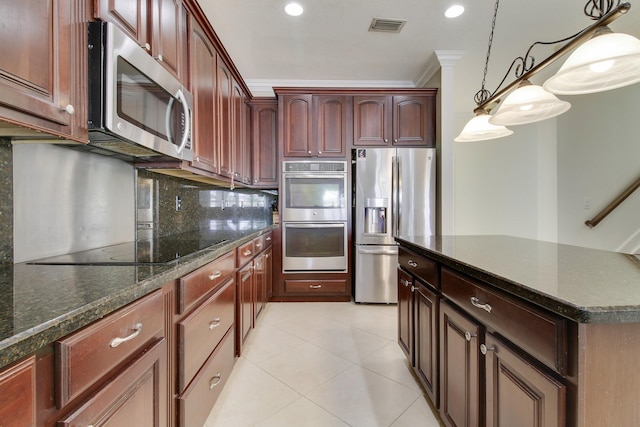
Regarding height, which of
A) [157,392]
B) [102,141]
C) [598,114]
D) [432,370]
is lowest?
→ [432,370]

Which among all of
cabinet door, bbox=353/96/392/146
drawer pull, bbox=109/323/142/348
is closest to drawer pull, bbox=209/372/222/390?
drawer pull, bbox=109/323/142/348

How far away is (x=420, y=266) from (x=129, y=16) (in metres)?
1.80

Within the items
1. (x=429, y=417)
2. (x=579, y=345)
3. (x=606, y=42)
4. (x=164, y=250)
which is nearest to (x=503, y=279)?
(x=579, y=345)

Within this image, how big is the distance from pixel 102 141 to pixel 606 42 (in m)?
1.99

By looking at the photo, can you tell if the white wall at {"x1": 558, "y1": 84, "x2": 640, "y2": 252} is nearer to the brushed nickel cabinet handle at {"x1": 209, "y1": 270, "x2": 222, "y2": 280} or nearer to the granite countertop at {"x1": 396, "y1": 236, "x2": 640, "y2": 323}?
the granite countertop at {"x1": 396, "y1": 236, "x2": 640, "y2": 323}

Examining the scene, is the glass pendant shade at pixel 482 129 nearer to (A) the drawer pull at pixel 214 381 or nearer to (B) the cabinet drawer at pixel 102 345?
(B) the cabinet drawer at pixel 102 345

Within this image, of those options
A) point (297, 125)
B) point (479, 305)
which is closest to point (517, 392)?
point (479, 305)

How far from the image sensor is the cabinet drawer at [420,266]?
142 centimetres

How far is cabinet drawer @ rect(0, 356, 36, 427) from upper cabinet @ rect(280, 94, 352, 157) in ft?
9.49

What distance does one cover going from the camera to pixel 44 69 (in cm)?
83

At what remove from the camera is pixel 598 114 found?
3.21 meters

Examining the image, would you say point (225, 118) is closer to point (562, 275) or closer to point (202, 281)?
point (202, 281)

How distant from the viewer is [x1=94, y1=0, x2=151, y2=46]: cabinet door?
105 centimetres

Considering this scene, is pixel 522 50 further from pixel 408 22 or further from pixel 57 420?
pixel 57 420
